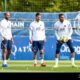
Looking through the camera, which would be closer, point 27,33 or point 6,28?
point 6,28

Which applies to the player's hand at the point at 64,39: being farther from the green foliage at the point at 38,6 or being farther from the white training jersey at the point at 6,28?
the green foliage at the point at 38,6

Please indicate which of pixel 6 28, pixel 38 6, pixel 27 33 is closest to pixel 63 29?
pixel 6 28

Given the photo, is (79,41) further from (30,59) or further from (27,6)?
(27,6)

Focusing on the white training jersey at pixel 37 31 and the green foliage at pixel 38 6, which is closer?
the white training jersey at pixel 37 31

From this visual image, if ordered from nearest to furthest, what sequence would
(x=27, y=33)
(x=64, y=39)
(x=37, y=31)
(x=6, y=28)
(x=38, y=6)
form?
(x=64, y=39), (x=37, y=31), (x=6, y=28), (x=27, y=33), (x=38, y=6)

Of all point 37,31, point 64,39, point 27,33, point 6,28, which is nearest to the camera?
point 64,39

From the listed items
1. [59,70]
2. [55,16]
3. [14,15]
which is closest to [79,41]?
[55,16]

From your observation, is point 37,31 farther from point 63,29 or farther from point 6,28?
point 6,28

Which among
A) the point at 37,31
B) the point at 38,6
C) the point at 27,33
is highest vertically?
the point at 38,6

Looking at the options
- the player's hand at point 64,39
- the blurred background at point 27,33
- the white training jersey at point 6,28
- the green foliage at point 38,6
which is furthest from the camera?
the green foliage at point 38,6

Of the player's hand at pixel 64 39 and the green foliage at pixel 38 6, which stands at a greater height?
the green foliage at pixel 38 6

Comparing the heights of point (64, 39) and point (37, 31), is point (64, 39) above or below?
below

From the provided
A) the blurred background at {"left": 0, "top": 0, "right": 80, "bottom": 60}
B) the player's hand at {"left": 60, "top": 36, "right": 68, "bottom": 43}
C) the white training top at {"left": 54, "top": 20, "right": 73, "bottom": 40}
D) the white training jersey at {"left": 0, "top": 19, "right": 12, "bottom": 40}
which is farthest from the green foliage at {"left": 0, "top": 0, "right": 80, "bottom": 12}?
the player's hand at {"left": 60, "top": 36, "right": 68, "bottom": 43}

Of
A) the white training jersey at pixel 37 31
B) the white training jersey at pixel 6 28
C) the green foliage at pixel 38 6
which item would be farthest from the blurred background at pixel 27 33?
the white training jersey at pixel 37 31
